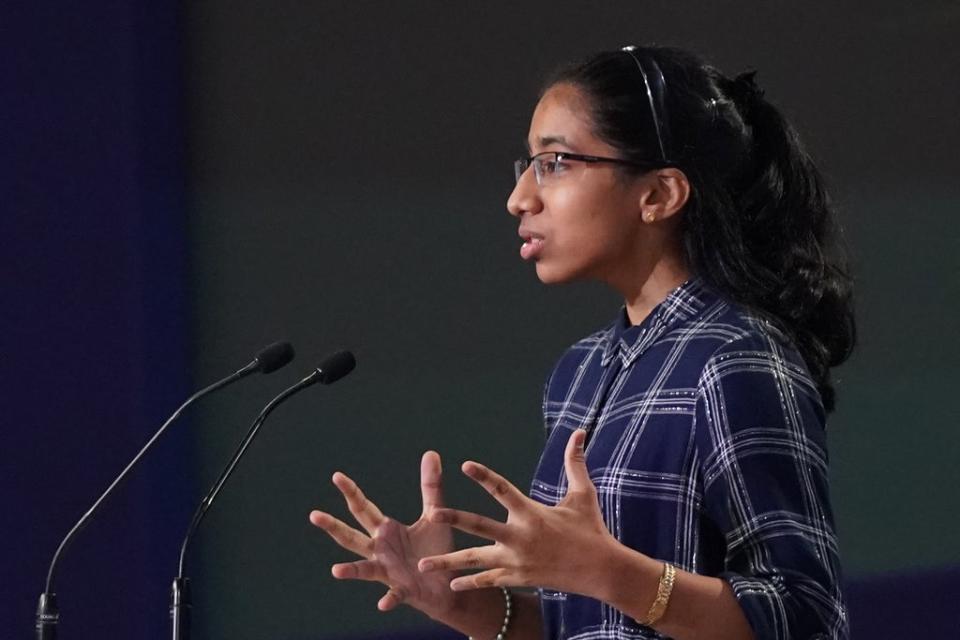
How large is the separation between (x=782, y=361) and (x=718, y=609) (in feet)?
0.95

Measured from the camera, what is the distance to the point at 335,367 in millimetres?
1854

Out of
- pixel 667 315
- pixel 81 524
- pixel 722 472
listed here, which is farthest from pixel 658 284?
pixel 81 524

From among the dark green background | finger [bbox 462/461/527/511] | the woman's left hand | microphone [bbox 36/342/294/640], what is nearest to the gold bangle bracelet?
the woman's left hand

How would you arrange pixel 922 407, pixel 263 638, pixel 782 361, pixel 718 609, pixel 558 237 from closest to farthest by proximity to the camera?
1. pixel 718 609
2. pixel 782 361
3. pixel 558 237
4. pixel 263 638
5. pixel 922 407

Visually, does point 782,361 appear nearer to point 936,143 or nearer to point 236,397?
point 236,397

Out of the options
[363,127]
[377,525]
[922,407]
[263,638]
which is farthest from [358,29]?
[377,525]

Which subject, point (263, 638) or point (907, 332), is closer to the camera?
point (263, 638)

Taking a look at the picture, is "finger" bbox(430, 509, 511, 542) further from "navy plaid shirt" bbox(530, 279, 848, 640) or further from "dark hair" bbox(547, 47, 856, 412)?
"dark hair" bbox(547, 47, 856, 412)

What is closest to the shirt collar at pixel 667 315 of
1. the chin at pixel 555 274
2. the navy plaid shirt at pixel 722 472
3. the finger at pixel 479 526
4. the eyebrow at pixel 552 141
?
the navy plaid shirt at pixel 722 472

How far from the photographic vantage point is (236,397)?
308cm

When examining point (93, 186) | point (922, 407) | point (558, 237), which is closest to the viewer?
point (558, 237)

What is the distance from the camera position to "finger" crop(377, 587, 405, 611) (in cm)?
149

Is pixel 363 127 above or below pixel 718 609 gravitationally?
above

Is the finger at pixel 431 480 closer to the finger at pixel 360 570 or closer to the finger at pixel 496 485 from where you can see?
the finger at pixel 360 570
